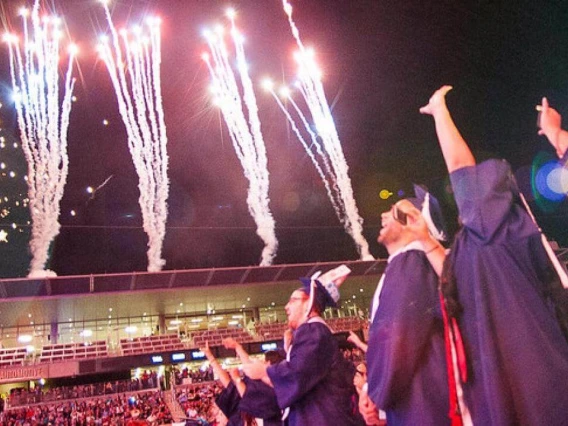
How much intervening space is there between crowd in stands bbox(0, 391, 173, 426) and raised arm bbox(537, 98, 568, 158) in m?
24.7

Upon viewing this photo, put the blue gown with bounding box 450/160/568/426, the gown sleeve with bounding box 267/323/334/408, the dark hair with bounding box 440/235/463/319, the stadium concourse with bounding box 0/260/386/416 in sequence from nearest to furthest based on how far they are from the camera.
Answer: the blue gown with bounding box 450/160/568/426
the dark hair with bounding box 440/235/463/319
the gown sleeve with bounding box 267/323/334/408
the stadium concourse with bounding box 0/260/386/416

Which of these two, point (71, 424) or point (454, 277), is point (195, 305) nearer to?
point (71, 424)

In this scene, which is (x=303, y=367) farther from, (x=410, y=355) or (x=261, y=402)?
(x=410, y=355)

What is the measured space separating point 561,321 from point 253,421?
525 cm

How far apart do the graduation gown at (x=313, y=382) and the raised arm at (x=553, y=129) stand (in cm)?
263

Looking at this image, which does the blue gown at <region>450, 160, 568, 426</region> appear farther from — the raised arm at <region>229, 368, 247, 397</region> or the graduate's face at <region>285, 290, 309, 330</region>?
the raised arm at <region>229, 368, 247, 397</region>

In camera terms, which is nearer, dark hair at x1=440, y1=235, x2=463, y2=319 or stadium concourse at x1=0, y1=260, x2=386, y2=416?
dark hair at x1=440, y1=235, x2=463, y2=319

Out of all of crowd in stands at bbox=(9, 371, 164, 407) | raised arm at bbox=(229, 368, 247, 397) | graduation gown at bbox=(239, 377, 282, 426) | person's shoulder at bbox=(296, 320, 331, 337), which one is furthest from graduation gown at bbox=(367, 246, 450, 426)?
crowd in stands at bbox=(9, 371, 164, 407)

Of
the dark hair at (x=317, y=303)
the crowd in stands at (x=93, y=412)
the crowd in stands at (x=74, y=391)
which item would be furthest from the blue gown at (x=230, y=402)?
the crowd in stands at (x=74, y=391)

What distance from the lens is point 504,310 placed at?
2205 millimetres

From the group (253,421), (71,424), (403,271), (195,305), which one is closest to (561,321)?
(403,271)

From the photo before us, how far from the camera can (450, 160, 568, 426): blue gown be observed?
2.08m

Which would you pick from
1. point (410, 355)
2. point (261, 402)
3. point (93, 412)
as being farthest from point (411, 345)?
point (93, 412)

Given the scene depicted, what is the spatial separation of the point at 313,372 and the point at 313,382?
0.28 ft
